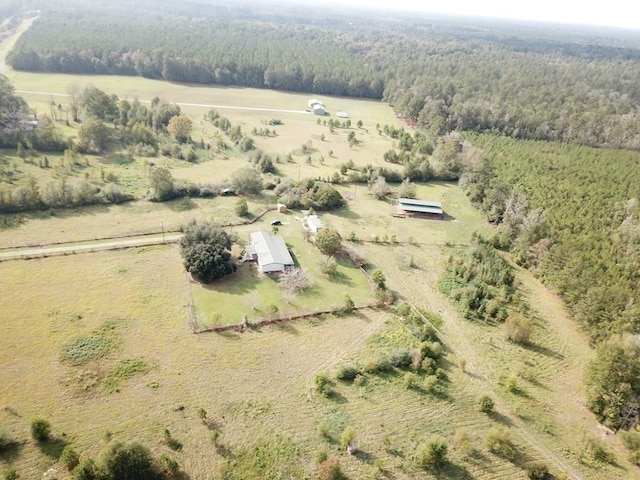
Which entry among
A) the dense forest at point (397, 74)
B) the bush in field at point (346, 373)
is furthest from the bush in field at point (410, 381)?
the dense forest at point (397, 74)

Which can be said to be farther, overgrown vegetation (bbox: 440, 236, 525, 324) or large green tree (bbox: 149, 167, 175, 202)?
large green tree (bbox: 149, 167, 175, 202)

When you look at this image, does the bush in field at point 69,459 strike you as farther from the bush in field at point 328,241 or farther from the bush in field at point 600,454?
the bush in field at point 600,454

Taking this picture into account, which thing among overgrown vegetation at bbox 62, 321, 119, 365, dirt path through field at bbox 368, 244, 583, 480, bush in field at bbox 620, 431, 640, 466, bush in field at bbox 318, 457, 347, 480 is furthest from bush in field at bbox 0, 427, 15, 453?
bush in field at bbox 620, 431, 640, 466

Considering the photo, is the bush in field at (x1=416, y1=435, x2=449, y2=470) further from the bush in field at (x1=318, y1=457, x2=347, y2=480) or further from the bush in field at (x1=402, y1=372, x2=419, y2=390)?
the bush in field at (x1=402, y1=372, x2=419, y2=390)

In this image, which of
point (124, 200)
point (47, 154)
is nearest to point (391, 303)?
point (124, 200)

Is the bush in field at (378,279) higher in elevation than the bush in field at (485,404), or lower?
higher

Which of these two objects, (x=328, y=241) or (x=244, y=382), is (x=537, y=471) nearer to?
(x=244, y=382)

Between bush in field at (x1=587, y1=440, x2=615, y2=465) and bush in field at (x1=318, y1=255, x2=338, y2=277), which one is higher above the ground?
bush in field at (x1=318, y1=255, x2=338, y2=277)
